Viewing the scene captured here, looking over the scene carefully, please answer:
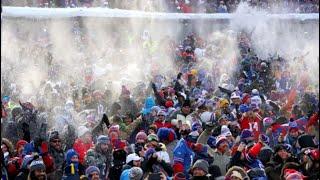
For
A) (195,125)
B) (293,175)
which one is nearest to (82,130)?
(195,125)

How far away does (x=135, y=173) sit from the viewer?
22.7 feet

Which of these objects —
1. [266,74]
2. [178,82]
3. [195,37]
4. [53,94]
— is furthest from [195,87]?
[195,37]

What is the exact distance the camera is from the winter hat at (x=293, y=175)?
20.9ft

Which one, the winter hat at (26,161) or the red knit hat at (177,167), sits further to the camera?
the red knit hat at (177,167)

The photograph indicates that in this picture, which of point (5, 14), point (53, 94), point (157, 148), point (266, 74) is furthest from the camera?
point (5, 14)

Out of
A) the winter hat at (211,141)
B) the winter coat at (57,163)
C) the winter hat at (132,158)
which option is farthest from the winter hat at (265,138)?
the winter coat at (57,163)

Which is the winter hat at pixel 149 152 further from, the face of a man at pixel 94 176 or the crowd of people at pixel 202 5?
the crowd of people at pixel 202 5

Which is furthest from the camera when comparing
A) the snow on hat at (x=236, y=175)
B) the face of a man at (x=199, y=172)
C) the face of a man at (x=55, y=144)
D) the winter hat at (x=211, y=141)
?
the winter hat at (x=211, y=141)

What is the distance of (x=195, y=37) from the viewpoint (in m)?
25.5

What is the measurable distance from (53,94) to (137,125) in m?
4.50

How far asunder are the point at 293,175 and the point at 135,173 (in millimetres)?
1612

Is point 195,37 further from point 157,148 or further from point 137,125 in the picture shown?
point 157,148

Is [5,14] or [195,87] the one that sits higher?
[5,14]

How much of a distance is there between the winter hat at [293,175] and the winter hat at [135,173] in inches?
58.1
